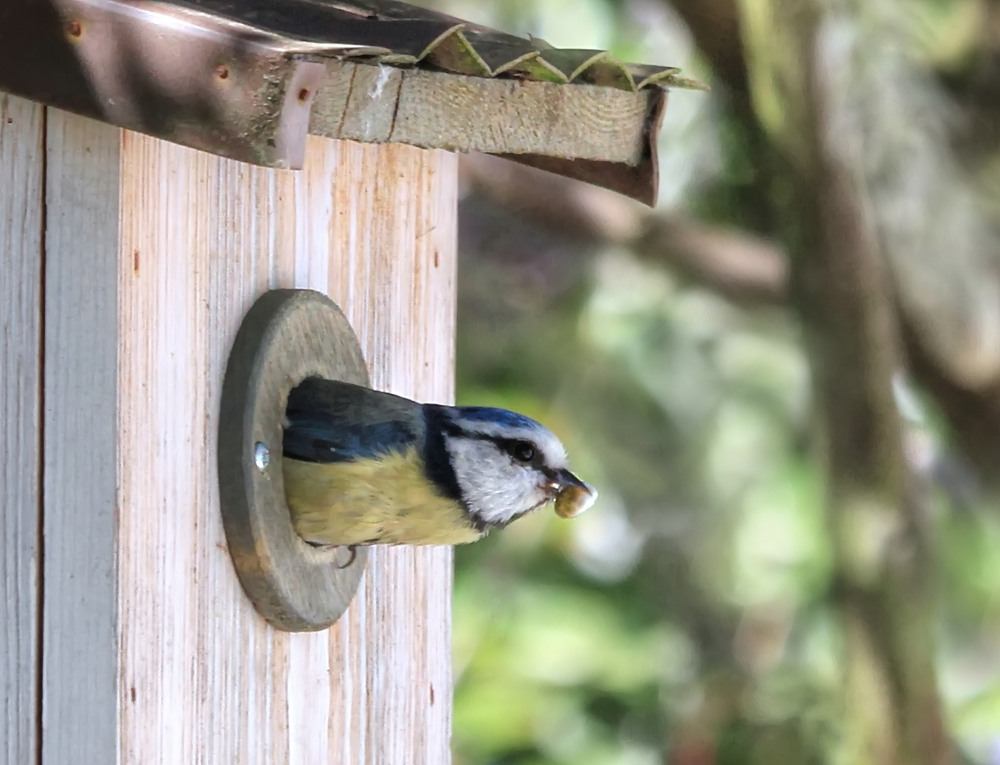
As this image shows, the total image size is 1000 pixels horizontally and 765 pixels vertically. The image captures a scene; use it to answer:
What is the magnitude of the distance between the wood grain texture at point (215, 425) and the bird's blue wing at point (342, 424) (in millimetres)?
136

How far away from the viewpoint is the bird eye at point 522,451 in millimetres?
2059

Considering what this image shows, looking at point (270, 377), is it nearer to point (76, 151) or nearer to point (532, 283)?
point (76, 151)

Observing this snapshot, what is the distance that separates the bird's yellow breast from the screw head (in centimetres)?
6

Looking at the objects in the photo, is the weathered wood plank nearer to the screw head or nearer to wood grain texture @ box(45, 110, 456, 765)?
wood grain texture @ box(45, 110, 456, 765)

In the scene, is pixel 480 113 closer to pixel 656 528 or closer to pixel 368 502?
pixel 368 502

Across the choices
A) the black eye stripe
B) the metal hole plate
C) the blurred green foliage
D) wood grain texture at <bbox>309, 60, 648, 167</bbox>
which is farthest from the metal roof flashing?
the blurred green foliage

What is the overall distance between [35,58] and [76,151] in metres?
0.12

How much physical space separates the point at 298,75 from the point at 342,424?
59 centimetres

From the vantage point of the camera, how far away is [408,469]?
190cm

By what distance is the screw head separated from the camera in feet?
5.74

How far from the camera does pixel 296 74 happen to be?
133 cm

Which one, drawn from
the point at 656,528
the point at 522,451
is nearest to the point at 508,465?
the point at 522,451

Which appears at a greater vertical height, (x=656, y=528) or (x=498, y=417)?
(x=498, y=417)

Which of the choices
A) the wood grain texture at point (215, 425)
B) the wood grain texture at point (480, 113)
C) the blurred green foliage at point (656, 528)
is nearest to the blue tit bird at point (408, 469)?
the wood grain texture at point (215, 425)
